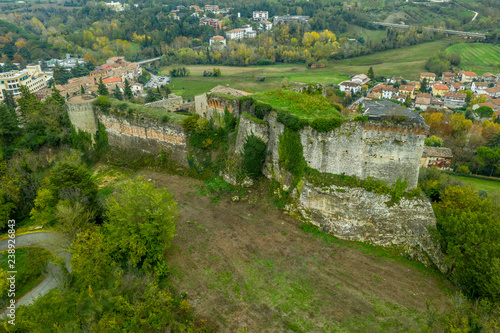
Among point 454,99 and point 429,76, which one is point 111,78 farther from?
point 429,76

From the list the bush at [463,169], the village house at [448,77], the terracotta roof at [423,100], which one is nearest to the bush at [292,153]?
the bush at [463,169]

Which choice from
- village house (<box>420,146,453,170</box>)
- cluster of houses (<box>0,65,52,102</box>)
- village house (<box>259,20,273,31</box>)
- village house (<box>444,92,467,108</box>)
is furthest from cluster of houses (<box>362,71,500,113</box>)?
cluster of houses (<box>0,65,52,102</box>)

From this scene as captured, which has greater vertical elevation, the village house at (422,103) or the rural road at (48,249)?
the rural road at (48,249)

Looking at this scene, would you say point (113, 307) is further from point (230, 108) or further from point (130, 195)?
point (230, 108)

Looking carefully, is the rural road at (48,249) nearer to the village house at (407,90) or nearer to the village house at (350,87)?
the village house at (350,87)

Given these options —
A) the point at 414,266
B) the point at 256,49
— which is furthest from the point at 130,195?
the point at 256,49

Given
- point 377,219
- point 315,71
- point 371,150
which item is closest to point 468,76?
point 315,71
